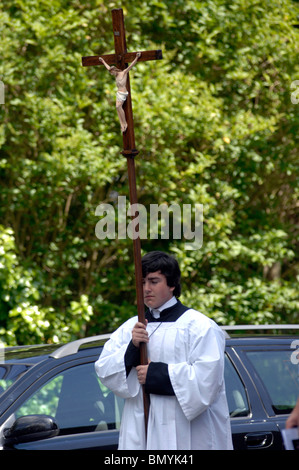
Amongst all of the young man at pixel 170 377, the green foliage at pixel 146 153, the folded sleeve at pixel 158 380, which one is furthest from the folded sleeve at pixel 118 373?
the green foliage at pixel 146 153

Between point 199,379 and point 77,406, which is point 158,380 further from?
point 77,406

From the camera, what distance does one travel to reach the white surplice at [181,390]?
3979 millimetres

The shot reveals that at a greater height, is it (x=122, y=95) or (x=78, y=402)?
(x=122, y=95)

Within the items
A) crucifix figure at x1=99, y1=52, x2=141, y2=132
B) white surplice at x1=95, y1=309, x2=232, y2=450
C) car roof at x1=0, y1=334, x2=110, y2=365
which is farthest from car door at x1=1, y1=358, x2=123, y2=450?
crucifix figure at x1=99, y1=52, x2=141, y2=132

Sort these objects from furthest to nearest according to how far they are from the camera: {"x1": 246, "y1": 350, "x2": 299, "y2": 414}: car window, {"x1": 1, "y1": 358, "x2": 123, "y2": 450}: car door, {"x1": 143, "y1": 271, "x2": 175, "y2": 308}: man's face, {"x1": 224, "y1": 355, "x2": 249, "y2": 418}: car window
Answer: {"x1": 246, "y1": 350, "x2": 299, "y2": 414}: car window → {"x1": 224, "y1": 355, "x2": 249, "y2": 418}: car window → {"x1": 1, "y1": 358, "x2": 123, "y2": 450}: car door → {"x1": 143, "y1": 271, "x2": 175, "y2": 308}: man's face

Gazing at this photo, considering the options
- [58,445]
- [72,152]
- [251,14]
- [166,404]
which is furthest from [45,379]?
[251,14]

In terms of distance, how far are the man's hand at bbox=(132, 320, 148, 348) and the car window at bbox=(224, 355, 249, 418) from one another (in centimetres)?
129

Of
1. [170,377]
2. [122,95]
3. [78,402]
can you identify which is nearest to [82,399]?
[78,402]

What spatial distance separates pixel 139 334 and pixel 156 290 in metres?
0.31

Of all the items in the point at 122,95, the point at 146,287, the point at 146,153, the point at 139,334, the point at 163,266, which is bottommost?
the point at 139,334

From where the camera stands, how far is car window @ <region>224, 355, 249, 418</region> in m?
5.12

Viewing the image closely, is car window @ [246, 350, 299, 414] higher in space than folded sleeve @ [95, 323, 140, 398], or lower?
lower

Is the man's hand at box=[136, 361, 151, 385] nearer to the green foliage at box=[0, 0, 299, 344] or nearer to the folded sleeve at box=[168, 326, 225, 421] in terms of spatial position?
the folded sleeve at box=[168, 326, 225, 421]

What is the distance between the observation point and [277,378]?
6.06 meters
